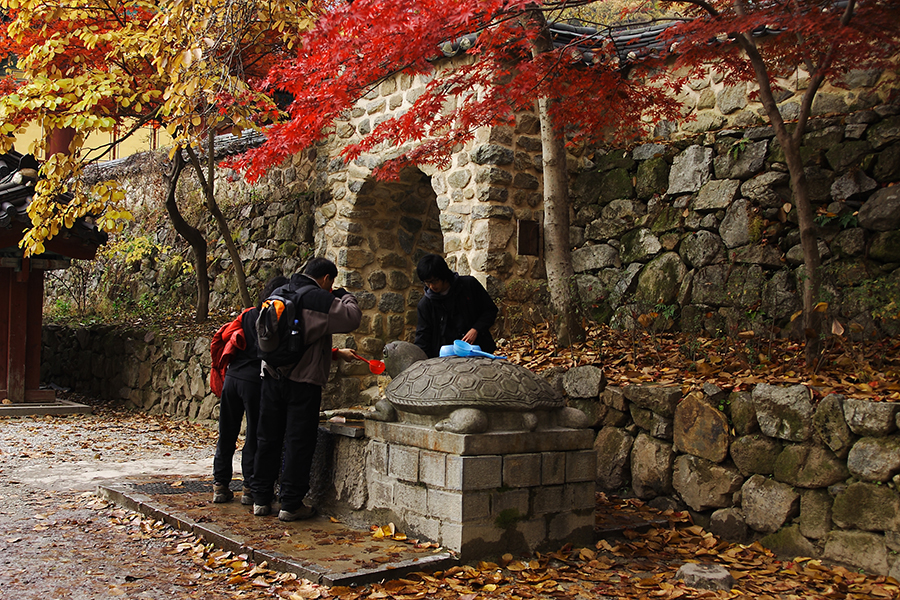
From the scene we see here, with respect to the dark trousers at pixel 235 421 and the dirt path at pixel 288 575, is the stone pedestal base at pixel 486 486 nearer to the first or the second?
the dirt path at pixel 288 575

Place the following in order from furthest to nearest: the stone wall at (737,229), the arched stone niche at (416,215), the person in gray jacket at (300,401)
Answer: the arched stone niche at (416,215)
the stone wall at (737,229)
the person in gray jacket at (300,401)

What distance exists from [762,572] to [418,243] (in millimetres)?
6640

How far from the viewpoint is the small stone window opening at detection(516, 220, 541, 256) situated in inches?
317

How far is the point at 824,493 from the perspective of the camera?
14.3 feet

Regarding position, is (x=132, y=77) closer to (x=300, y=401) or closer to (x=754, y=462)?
(x=300, y=401)

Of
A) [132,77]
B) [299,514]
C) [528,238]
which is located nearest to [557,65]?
[528,238]

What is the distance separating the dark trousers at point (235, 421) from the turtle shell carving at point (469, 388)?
3.48 ft

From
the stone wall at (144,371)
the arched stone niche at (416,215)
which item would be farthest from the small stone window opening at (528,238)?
the stone wall at (144,371)

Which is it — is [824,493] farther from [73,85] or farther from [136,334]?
[136,334]

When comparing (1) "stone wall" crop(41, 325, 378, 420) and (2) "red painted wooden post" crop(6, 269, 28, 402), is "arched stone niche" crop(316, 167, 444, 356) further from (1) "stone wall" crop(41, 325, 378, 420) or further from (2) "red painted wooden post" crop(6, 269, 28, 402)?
(2) "red painted wooden post" crop(6, 269, 28, 402)

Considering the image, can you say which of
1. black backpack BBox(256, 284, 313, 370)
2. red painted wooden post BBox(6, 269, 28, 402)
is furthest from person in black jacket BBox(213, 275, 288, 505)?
red painted wooden post BBox(6, 269, 28, 402)

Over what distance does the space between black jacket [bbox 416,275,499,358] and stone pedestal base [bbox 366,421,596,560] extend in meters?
0.98

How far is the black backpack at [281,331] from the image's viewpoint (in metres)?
4.62

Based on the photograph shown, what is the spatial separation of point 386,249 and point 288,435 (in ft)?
17.0
